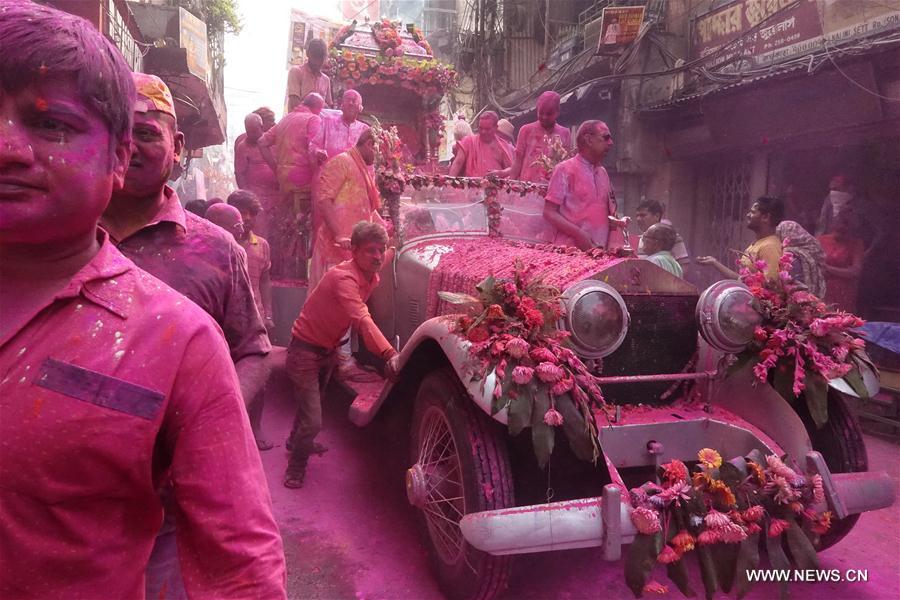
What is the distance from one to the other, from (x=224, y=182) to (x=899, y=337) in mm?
26905

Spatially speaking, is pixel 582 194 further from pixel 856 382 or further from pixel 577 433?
pixel 577 433

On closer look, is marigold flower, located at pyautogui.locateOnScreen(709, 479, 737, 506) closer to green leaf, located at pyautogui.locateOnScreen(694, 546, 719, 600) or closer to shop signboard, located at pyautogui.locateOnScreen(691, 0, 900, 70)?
green leaf, located at pyautogui.locateOnScreen(694, 546, 719, 600)

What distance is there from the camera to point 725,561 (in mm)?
2227

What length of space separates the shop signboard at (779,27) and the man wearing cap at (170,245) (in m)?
7.67

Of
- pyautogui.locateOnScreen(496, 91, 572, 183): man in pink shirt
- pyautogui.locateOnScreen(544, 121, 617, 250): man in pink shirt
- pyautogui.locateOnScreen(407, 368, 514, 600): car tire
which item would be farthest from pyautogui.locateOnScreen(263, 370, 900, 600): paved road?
pyautogui.locateOnScreen(496, 91, 572, 183): man in pink shirt

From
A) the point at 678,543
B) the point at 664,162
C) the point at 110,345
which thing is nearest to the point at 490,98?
the point at 664,162

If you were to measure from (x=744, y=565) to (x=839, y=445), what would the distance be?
3.75ft

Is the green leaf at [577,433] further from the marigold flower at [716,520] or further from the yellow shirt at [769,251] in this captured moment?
the yellow shirt at [769,251]

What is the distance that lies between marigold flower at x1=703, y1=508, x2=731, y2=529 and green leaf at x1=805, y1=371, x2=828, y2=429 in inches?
36.2

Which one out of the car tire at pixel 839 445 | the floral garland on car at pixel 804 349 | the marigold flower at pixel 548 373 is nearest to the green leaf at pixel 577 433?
the marigold flower at pixel 548 373

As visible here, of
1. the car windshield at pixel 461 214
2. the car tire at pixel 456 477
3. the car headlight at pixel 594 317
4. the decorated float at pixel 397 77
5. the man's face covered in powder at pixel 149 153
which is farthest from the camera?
the decorated float at pixel 397 77

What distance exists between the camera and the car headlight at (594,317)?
2.73 m

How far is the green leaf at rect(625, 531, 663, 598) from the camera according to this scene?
2154 mm

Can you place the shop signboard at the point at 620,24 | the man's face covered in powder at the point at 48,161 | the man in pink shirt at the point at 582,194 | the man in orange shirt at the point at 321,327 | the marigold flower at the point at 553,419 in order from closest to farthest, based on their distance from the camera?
the man's face covered in powder at the point at 48,161, the marigold flower at the point at 553,419, the man in orange shirt at the point at 321,327, the man in pink shirt at the point at 582,194, the shop signboard at the point at 620,24
